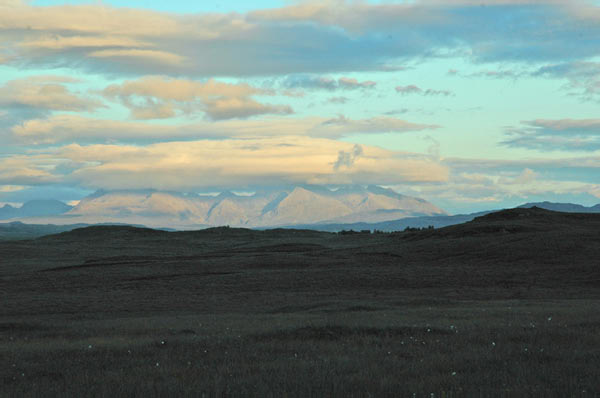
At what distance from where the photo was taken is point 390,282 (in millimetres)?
55281

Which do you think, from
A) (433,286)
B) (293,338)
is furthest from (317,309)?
(433,286)

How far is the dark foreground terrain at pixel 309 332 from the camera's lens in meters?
13.9

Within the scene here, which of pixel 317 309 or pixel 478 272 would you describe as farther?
pixel 478 272

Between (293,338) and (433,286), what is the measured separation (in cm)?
3304

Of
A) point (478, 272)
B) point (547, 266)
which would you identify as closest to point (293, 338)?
point (478, 272)

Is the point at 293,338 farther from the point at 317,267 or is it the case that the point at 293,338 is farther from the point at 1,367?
the point at 317,267

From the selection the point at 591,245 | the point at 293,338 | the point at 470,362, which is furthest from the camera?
the point at 591,245

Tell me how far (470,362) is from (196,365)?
693cm

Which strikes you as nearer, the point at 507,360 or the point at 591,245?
the point at 507,360

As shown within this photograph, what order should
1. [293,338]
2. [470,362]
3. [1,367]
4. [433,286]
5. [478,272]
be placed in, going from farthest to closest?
1. [478,272]
2. [433,286]
3. [293,338]
4. [1,367]
5. [470,362]

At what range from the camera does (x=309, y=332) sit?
2202 cm

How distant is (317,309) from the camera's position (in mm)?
36375

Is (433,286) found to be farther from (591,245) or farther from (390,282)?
(591,245)

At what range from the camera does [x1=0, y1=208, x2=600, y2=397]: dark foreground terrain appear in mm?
13852
